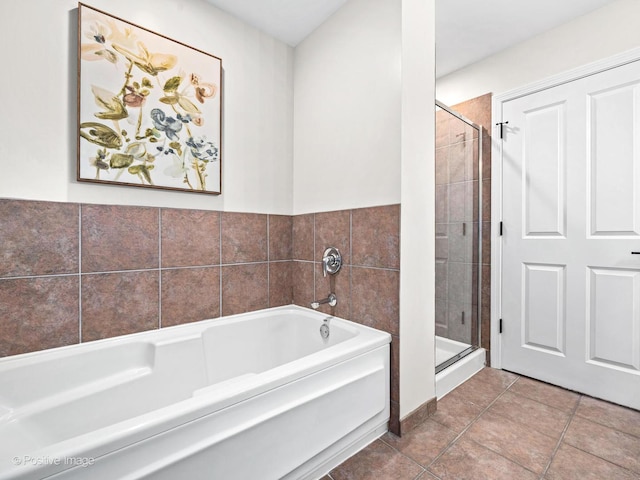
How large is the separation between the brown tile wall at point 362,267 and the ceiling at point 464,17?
128cm

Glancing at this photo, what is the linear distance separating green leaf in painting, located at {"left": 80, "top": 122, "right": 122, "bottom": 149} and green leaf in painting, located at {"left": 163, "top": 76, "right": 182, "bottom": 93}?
38 centimetres

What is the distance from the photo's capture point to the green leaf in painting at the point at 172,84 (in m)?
1.66

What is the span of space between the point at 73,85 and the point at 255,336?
5.33ft

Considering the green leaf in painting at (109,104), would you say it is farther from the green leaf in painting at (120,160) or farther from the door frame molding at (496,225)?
the door frame molding at (496,225)

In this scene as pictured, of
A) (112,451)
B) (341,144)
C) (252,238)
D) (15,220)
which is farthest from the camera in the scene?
(252,238)

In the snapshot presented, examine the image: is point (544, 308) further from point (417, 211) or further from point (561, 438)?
point (417, 211)

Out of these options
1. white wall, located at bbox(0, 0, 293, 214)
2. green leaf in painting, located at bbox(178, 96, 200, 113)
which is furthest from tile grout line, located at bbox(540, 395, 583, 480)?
green leaf in painting, located at bbox(178, 96, 200, 113)

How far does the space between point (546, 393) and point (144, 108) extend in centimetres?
297

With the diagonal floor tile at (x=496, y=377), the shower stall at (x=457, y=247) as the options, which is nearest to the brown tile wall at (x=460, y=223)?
the shower stall at (x=457, y=247)

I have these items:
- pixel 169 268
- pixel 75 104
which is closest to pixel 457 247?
pixel 169 268

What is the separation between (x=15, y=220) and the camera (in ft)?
4.22

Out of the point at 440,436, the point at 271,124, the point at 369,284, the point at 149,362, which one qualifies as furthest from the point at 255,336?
the point at 271,124

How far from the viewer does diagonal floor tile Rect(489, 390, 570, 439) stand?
1622mm

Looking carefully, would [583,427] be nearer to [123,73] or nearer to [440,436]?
[440,436]
